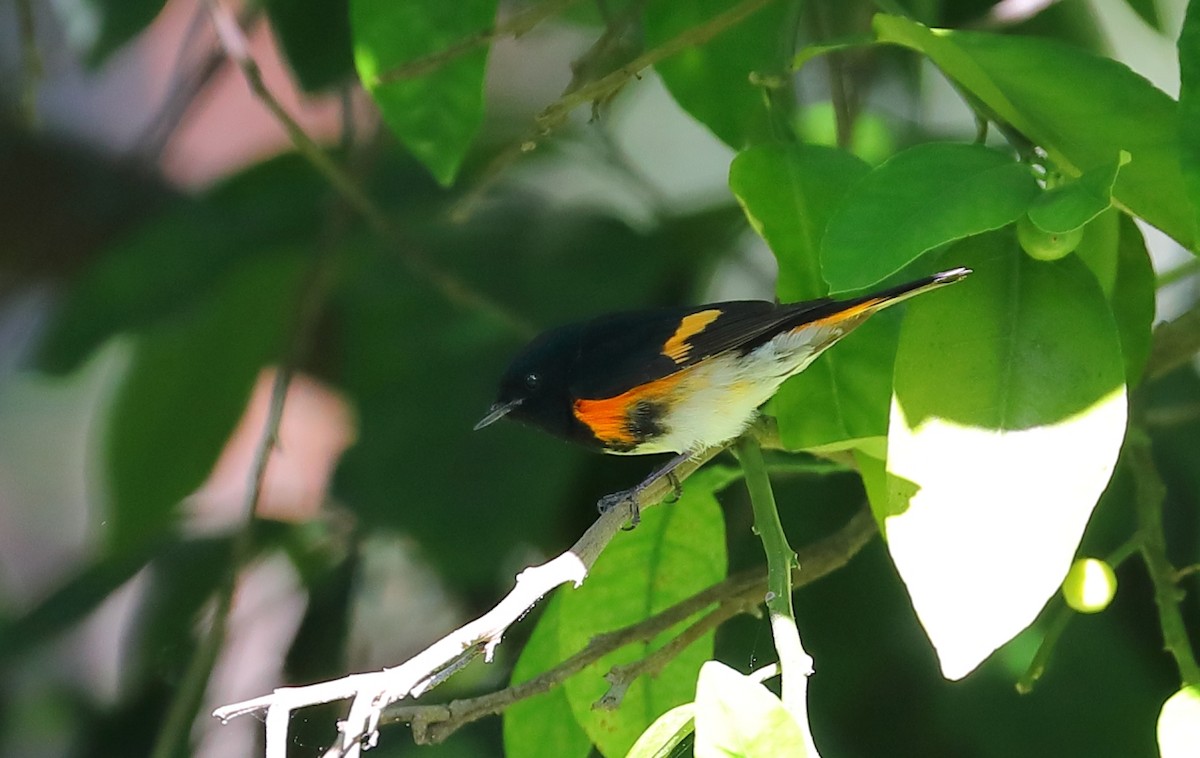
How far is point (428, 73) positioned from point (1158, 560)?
0.62m

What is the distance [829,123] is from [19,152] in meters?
1.36

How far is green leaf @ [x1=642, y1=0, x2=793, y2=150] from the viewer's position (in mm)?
1047

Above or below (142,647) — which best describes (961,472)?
above

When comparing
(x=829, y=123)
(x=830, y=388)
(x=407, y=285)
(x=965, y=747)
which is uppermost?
(x=830, y=388)

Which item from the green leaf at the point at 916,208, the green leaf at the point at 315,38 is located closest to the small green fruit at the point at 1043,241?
the green leaf at the point at 916,208

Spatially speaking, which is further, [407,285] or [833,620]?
[407,285]

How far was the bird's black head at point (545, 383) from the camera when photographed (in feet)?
3.75

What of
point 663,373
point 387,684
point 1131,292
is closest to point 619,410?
point 663,373

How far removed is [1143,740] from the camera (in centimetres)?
124

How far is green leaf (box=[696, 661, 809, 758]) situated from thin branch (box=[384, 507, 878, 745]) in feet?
0.51

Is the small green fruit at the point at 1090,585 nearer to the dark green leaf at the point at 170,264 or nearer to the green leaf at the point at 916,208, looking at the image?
the green leaf at the point at 916,208

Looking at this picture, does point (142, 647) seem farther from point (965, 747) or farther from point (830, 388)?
point (830, 388)

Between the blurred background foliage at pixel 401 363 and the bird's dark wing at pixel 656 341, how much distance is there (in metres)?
0.16

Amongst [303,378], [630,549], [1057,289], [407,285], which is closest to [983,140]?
[1057,289]
